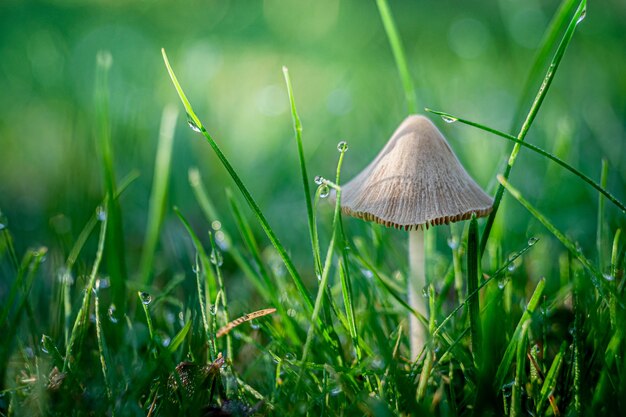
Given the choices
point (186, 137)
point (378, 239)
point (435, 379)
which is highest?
point (186, 137)

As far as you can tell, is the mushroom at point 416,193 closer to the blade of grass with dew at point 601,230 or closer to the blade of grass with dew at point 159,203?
the blade of grass with dew at point 601,230

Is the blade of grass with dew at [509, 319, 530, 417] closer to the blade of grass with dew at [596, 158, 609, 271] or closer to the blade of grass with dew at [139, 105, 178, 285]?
the blade of grass with dew at [596, 158, 609, 271]

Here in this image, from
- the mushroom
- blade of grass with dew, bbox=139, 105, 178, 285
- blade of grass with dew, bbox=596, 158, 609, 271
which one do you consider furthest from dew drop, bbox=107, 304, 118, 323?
blade of grass with dew, bbox=596, 158, 609, 271

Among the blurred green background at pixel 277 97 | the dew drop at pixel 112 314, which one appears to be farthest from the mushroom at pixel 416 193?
the dew drop at pixel 112 314

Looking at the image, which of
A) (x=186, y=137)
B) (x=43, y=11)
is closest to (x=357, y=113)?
(x=186, y=137)

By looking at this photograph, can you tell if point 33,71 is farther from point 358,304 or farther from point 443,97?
point 358,304

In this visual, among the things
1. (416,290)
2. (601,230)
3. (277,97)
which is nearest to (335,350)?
(416,290)
